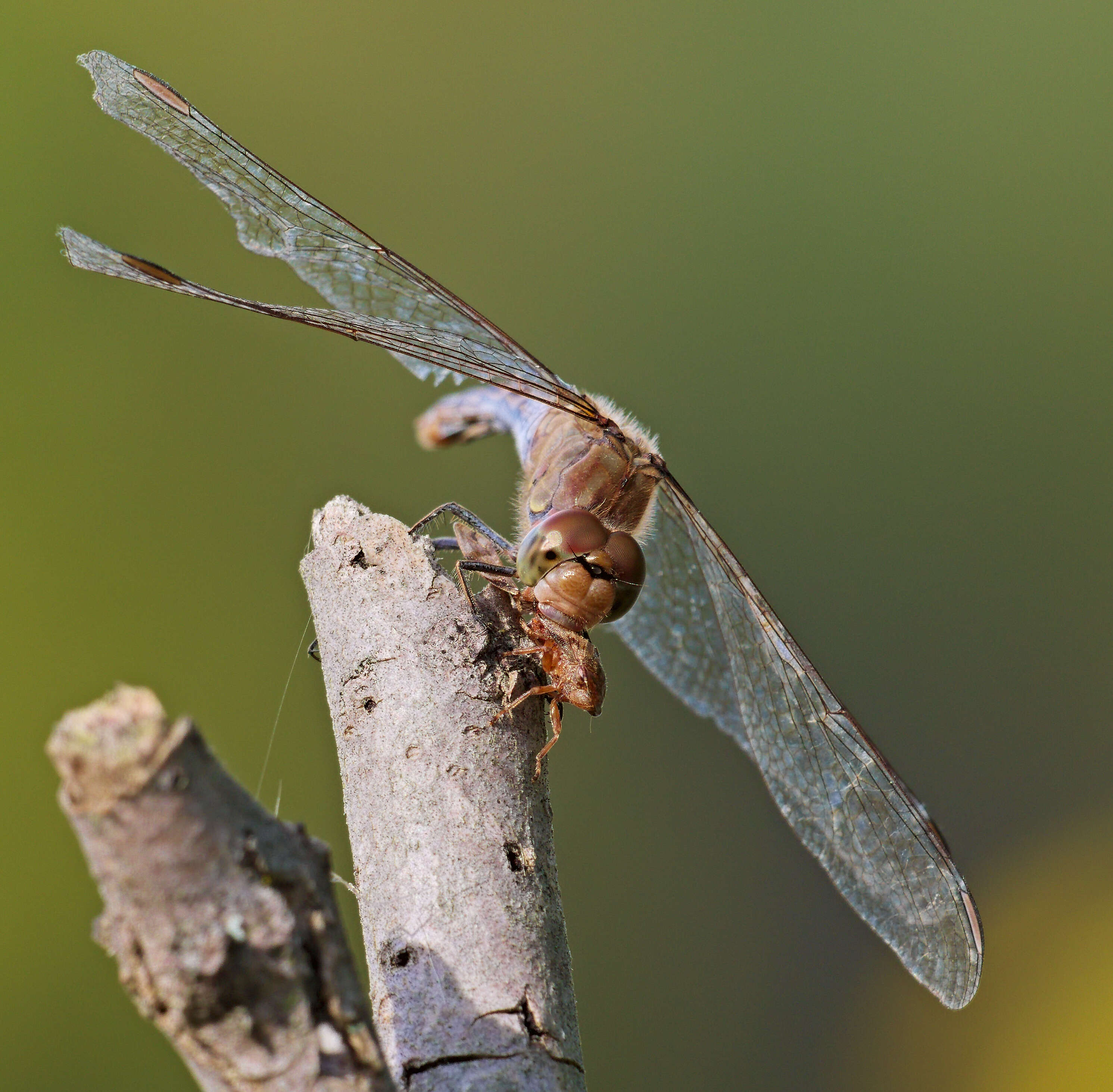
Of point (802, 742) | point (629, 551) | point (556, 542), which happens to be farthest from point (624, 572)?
point (802, 742)

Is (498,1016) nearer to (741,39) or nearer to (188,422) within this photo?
(188,422)

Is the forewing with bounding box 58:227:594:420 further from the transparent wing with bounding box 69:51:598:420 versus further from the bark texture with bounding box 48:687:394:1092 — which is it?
the bark texture with bounding box 48:687:394:1092

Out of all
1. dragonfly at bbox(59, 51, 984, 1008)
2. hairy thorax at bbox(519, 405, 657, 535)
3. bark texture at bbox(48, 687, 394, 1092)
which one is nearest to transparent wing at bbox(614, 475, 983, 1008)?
dragonfly at bbox(59, 51, 984, 1008)

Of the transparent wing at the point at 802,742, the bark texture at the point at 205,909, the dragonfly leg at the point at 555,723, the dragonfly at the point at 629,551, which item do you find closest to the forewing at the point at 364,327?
the dragonfly at the point at 629,551

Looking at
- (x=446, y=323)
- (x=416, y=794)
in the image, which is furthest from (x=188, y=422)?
(x=416, y=794)

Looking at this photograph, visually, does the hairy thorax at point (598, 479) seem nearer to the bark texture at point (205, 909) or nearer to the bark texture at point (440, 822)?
the bark texture at point (440, 822)

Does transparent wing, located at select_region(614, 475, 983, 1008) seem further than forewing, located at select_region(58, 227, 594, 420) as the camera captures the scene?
Yes
